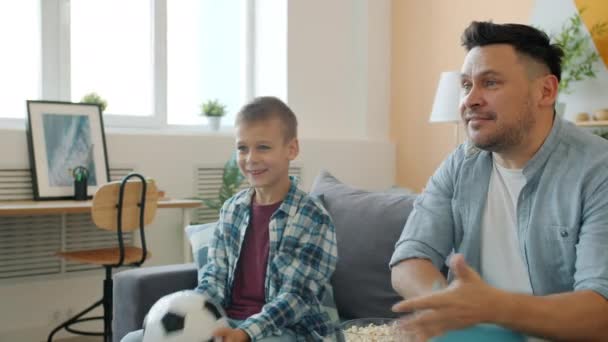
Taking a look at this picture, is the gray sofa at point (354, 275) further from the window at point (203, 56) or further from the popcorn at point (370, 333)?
the window at point (203, 56)

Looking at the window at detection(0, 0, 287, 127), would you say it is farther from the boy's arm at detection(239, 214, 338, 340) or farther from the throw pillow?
the boy's arm at detection(239, 214, 338, 340)

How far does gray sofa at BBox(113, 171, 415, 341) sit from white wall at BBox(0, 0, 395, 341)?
5.56 feet

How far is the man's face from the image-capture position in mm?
1376

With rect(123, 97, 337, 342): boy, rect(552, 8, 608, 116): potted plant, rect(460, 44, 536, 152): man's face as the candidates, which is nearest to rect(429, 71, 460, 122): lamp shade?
rect(552, 8, 608, 116): potted plant

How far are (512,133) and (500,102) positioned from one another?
74 mm

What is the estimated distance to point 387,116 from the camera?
5039mm

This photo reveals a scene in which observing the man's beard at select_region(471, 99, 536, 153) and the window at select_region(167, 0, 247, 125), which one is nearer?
the man's beard at select_region(471, 99, 536, 153)

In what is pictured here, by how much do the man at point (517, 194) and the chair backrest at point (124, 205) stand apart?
71.6 inches

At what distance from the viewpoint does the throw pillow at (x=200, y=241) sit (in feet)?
6.59

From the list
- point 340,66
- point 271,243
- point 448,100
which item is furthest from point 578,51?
point 271,243

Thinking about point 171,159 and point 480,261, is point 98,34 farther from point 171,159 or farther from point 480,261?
point 480,261

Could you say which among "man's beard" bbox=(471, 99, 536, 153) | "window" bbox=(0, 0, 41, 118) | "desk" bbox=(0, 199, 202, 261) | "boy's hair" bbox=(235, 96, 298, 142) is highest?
"window" bbox=(0, 0, 41, 118)

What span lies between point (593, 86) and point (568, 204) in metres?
2.59

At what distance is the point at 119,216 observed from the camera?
2.96 meters
